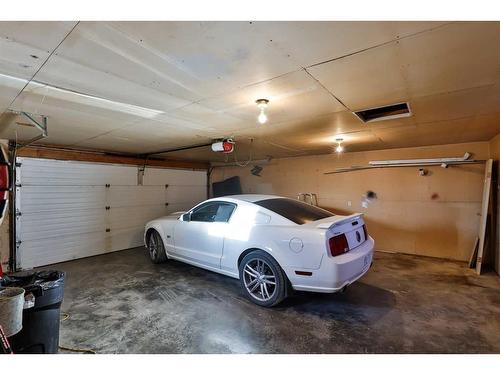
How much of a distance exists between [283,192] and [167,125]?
4316 mm

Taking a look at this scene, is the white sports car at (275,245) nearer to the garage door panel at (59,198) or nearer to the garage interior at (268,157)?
the garage interior at (268,157)

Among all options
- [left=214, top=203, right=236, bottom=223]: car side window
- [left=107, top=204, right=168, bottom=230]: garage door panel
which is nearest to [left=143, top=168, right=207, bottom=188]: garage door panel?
[left=107, top=204, right=168, bottom=230]: garage door panel

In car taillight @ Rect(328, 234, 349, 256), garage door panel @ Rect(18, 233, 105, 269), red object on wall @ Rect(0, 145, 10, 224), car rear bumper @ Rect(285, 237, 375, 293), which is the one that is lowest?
garage door panel @ Rect(18, 233, 105, 269)

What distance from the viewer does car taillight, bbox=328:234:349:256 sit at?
2.75 m

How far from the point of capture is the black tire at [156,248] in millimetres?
4777

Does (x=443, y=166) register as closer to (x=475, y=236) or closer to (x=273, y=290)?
(x=475, y=236)

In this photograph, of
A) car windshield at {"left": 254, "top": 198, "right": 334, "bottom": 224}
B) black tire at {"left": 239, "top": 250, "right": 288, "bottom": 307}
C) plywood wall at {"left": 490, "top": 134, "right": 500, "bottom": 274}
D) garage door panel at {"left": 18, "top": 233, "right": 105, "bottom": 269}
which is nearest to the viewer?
black tire at {"left": 239, "top": 250, "right": 288, "bottom": 307}

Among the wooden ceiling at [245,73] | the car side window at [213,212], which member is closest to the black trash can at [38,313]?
the wooden ceiling at [245,73]

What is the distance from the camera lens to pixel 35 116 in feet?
9.78

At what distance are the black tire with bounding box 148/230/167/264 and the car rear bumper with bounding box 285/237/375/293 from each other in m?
2.85

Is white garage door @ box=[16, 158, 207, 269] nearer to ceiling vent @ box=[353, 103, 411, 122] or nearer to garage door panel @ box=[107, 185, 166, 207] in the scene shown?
garage door panel @ box=[107, 185, 166, 207]

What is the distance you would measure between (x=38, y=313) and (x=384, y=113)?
13.3ft

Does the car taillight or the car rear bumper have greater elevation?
the car taillight

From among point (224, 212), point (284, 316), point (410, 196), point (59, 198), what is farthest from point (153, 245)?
point (410, 196)
